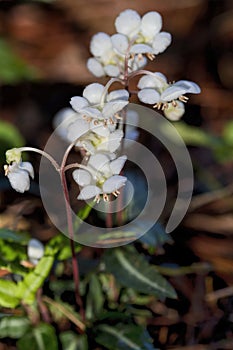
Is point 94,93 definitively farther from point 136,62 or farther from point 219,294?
point 219,294

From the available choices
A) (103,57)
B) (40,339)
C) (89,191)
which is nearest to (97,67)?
(103,57)

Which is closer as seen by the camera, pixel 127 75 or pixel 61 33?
pixel 127 75

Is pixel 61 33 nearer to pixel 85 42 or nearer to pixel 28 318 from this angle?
pixel 85 42

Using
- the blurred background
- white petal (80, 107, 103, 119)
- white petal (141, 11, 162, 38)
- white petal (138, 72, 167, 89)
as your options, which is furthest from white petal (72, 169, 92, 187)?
the blurred background

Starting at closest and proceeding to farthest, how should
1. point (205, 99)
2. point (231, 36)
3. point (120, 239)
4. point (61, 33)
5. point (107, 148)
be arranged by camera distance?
point (107, 148) < point (120, 239) < point (205, 99) < point (231, 36) < point (61, 33)

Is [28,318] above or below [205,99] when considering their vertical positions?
below

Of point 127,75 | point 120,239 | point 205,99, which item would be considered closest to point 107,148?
point 127,75

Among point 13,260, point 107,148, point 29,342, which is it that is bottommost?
point 29,342
